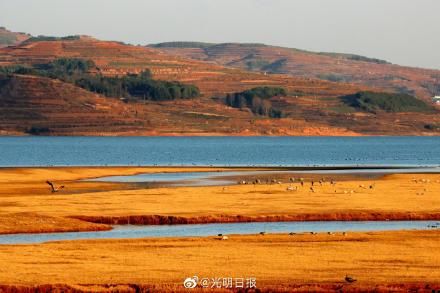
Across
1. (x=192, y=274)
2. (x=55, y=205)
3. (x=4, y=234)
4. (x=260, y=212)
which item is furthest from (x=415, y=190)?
(x=192, y=274)

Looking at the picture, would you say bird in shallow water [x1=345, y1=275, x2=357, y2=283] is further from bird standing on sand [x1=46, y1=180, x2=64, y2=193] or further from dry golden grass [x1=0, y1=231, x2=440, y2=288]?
bird standing on sand [x1=46, y1=180, x2=64, y2=193]

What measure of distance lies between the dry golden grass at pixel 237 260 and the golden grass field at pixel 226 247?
46mm

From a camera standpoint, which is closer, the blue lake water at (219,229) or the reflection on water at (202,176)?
the blue lake water at (219,229)

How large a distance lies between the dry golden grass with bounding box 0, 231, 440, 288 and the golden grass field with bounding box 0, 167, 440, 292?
5 centimetres

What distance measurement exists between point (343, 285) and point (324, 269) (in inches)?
157

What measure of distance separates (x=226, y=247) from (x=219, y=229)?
11.6 meters

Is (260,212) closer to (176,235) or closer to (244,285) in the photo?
(176,235)

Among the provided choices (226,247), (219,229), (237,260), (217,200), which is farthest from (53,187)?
(237,260)

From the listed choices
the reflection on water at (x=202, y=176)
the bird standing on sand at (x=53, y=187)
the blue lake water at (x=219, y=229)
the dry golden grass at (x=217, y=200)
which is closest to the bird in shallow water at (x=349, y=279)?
the blue lake water at (x=219, y=229)

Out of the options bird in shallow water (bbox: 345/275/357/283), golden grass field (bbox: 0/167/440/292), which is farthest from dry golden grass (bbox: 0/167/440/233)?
bird in shallow water (bbox: 345/275/357/283)

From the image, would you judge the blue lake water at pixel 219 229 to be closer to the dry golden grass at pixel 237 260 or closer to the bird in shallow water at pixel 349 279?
the dry golden grass at pixel 237 260

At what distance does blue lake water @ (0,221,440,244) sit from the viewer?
198 ft

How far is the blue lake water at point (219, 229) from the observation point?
2382 inches

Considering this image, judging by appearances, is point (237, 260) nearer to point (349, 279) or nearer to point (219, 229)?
point (349, 279)
